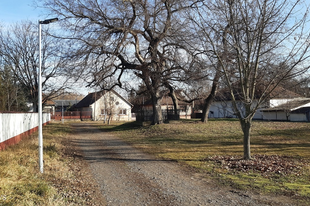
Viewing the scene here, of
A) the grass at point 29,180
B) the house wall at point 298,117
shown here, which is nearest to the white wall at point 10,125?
the grass at point 29,180

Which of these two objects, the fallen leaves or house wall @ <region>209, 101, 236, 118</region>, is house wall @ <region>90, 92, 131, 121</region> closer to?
house wall @ <region>209, 101, 236, 118</region>

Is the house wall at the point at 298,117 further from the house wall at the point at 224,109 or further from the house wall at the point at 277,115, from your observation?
the house wall at the point at 224,109

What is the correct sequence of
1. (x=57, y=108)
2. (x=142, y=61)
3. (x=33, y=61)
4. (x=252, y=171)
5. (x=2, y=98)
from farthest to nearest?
(x=57, y=108), (x=33, y=61), (x=2, y=98), (x=142, y=61), (x=252, y=171)

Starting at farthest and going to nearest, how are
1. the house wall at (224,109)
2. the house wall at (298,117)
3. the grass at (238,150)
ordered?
the house wall at (298,117) → the house wall at (224,109) → the grass at (238,150)

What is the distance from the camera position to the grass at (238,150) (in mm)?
6831

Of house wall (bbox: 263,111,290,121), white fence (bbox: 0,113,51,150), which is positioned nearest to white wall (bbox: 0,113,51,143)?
white fence (bbox: 0,113,51,150)

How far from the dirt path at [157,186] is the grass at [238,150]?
24.2 inches

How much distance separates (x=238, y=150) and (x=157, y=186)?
6.59 metres

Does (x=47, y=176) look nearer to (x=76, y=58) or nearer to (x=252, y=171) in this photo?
(x=252, y=171)

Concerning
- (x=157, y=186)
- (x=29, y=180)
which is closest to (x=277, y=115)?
(x=157, y=186)

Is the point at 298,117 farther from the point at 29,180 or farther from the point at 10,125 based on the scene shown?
the point at 29,180

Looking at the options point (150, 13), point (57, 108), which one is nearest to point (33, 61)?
point (150, 13)

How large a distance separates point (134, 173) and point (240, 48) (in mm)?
5527

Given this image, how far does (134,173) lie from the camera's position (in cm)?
855
